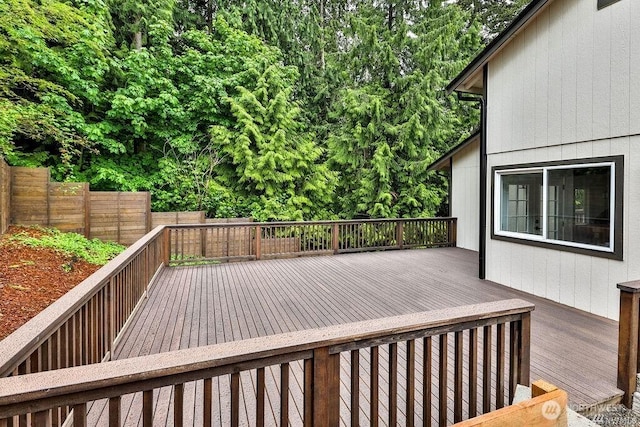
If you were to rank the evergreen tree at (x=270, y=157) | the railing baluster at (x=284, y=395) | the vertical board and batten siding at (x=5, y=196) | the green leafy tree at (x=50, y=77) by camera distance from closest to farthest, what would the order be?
the railing baluster at (x=284, y=395) < the green leafy tree at (x=50, y=77) < the vertical board and batten siding at (x=5, y=196) < the evergreen tree at (x=270, y=157)

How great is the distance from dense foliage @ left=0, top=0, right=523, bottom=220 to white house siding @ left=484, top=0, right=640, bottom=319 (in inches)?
214

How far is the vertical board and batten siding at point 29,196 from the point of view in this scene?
739cm

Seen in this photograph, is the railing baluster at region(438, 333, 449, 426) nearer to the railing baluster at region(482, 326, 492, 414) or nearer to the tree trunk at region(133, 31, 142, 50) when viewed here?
the railing baluster at region(482, 326, 492, 414)

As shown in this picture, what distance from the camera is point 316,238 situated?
817 centimetres

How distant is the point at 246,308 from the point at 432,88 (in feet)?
31.4

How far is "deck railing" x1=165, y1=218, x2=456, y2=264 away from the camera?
7672 millimetres

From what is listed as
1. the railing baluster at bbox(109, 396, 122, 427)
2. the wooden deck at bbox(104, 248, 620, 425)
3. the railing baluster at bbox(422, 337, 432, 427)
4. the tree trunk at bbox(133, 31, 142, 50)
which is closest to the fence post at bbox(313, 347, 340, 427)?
the railing baluster at bbox(422, 337, 432, 427)

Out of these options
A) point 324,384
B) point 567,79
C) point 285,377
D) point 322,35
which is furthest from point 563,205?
point 322,35

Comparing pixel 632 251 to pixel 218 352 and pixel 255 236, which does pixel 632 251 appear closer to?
pixel 218 352

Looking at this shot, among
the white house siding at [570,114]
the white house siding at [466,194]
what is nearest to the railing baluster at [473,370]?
the white house siding at [570,114]

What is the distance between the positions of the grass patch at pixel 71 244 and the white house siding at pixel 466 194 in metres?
8.49

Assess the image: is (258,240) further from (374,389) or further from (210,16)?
(210,16)

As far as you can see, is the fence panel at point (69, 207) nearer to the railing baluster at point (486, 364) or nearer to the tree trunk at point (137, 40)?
the tree trunk at point (137, 40)

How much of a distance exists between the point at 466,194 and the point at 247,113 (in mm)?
6950
